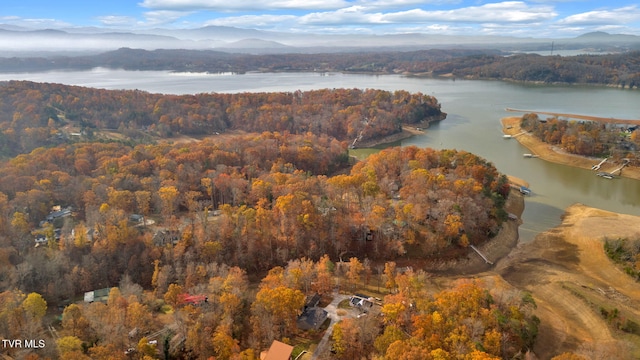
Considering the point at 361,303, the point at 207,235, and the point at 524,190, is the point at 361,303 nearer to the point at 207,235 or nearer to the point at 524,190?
the point at 207,235

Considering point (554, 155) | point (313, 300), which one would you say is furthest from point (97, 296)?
point (554, 155)

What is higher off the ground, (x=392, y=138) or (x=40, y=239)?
(x=392, y=138)

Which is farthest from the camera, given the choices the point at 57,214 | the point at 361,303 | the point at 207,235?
the point at 57,214

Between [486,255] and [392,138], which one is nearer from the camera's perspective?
[486,255]

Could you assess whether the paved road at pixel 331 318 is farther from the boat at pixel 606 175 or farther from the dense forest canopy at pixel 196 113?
the dense forest canopy at pixel 196 113

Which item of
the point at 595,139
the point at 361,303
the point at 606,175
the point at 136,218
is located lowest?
the point at 361,303

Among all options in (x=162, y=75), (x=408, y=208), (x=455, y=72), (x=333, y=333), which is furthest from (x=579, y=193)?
(x=162, y=75)

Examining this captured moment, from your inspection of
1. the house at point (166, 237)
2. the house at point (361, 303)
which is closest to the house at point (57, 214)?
the house at point (166, 237)

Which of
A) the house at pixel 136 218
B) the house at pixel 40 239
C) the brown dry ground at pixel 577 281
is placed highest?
the house at pixel 136 218
